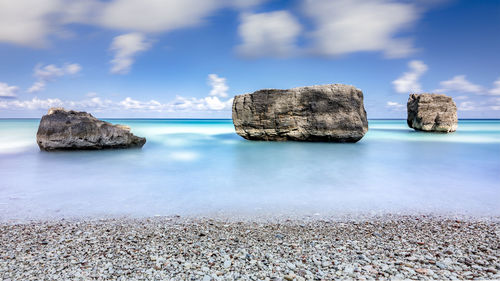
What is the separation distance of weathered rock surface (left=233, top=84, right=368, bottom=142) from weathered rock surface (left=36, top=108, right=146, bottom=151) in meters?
6.57

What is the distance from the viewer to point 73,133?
32.0ft

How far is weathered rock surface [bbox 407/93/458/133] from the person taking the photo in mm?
20812

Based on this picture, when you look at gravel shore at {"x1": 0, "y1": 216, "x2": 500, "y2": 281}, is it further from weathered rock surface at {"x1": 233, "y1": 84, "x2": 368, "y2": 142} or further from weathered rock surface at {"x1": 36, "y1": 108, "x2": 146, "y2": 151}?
weathered rock surface at {"x1": 233, "y1": 84, "x2": 368, "y2": 142}

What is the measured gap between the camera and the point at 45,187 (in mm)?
5312

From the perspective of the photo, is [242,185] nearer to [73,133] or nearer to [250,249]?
[250,249]

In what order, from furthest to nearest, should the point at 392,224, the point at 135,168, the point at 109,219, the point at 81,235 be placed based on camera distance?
the point at 135,168, the point at 109,219, the point at 392,224, the point at 81,235

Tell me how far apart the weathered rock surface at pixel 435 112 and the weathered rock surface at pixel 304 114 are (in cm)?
1260

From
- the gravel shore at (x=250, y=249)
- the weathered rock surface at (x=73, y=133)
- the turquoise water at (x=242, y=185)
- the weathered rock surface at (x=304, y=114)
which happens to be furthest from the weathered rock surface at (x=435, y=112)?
the weathered rock surface at (x=73, y=133)

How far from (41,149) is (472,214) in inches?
544

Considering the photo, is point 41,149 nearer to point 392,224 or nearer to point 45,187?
point 45,187

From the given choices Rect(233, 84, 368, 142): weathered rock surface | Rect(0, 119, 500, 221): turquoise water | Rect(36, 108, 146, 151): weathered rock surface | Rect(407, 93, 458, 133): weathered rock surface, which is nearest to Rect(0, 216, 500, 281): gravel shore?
Rect(0, 119, 500, 221): turquoise water

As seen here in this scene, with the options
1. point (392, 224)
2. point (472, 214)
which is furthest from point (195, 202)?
point (472, 214)

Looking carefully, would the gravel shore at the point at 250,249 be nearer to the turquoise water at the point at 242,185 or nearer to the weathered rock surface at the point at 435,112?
the turquoise water at the point at 242,185

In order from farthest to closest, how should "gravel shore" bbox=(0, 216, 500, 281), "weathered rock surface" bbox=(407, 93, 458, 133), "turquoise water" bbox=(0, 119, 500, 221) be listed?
"weathered rock surface" bbox=(407, 93, 458, 133) → "turquoise water" bbox=(0, 119, 500, 221) → "gravel shore" bbox=(0, 216, 500, 281)
